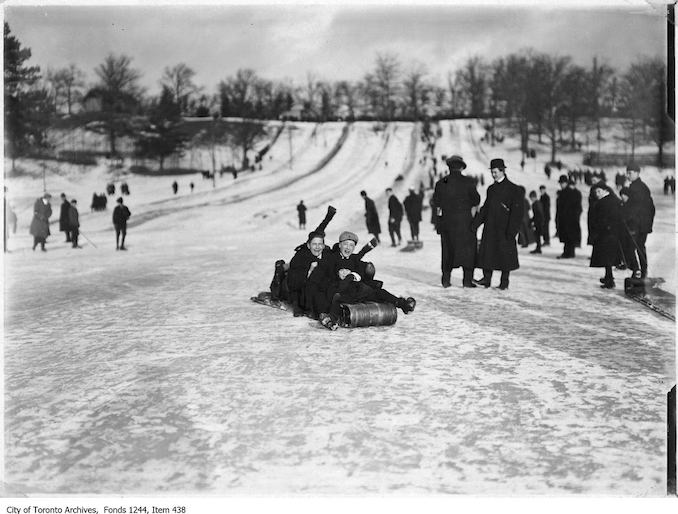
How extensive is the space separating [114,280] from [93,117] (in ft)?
49.2

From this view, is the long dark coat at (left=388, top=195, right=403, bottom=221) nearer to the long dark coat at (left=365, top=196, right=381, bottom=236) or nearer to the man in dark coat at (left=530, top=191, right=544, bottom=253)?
the long dark coat at (left=365, top=196, right=381, bottom=236)

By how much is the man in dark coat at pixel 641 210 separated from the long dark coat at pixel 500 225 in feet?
4.60

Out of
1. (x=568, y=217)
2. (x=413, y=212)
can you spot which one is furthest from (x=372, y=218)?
(x=568, y=217)

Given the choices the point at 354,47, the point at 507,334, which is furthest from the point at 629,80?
the point at 507,334

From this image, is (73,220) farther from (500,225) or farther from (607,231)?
(607,231)

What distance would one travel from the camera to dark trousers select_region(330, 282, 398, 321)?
20.6 feet

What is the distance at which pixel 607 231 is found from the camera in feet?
27.5

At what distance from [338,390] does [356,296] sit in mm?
2150

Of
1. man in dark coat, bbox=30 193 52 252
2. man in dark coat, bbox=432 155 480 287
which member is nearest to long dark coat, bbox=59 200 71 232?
man in dark coat, bbox=30 193 52 252

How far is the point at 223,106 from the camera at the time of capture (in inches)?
797

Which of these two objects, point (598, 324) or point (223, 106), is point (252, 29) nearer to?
point (598, 324)

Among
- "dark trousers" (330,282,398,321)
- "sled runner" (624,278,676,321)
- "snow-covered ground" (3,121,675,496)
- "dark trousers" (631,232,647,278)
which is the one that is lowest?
"snow-covered ground" (3,121,675,496)

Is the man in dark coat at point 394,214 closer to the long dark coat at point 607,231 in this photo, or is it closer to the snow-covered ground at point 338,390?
the snow-covered ground at point 338,390

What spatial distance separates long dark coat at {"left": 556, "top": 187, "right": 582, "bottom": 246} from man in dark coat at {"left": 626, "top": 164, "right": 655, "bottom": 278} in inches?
163
